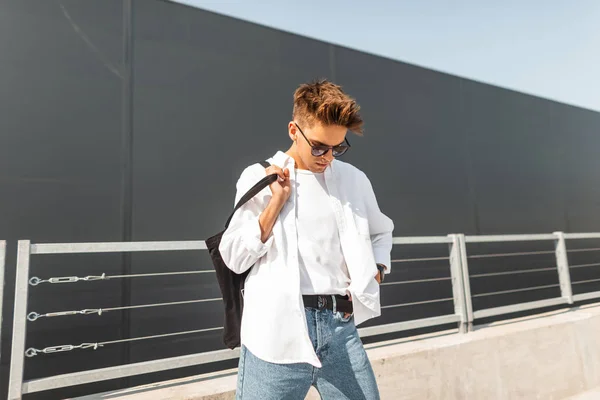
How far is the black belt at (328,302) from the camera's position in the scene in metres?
1.04

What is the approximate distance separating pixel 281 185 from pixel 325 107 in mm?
249

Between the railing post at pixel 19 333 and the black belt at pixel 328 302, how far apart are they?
59.1 inches

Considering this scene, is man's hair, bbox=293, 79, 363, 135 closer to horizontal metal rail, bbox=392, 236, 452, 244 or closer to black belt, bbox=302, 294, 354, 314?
black belt, bbox=302, 294, 354, 314

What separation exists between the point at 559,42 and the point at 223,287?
7.23 meters

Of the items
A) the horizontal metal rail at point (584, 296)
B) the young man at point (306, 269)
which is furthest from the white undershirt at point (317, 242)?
the horizontal metal rail at point (584, 296)

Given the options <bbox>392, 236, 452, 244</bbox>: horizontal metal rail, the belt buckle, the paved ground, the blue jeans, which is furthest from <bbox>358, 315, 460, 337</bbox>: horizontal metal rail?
the belt buckle

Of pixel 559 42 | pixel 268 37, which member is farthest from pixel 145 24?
pixel 559 42

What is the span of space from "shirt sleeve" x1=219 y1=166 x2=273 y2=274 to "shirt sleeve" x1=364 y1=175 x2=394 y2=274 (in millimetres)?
392

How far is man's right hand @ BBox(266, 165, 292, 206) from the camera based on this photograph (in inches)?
40.4

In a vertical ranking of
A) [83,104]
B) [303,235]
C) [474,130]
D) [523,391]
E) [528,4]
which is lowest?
[523,391]

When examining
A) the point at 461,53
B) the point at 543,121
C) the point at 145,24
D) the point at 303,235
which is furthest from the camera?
the point at 543,121

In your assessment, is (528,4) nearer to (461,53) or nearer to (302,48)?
(461,53)

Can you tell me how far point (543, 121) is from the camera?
6520 millimetres

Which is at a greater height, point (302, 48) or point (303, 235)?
point (302, 48)
